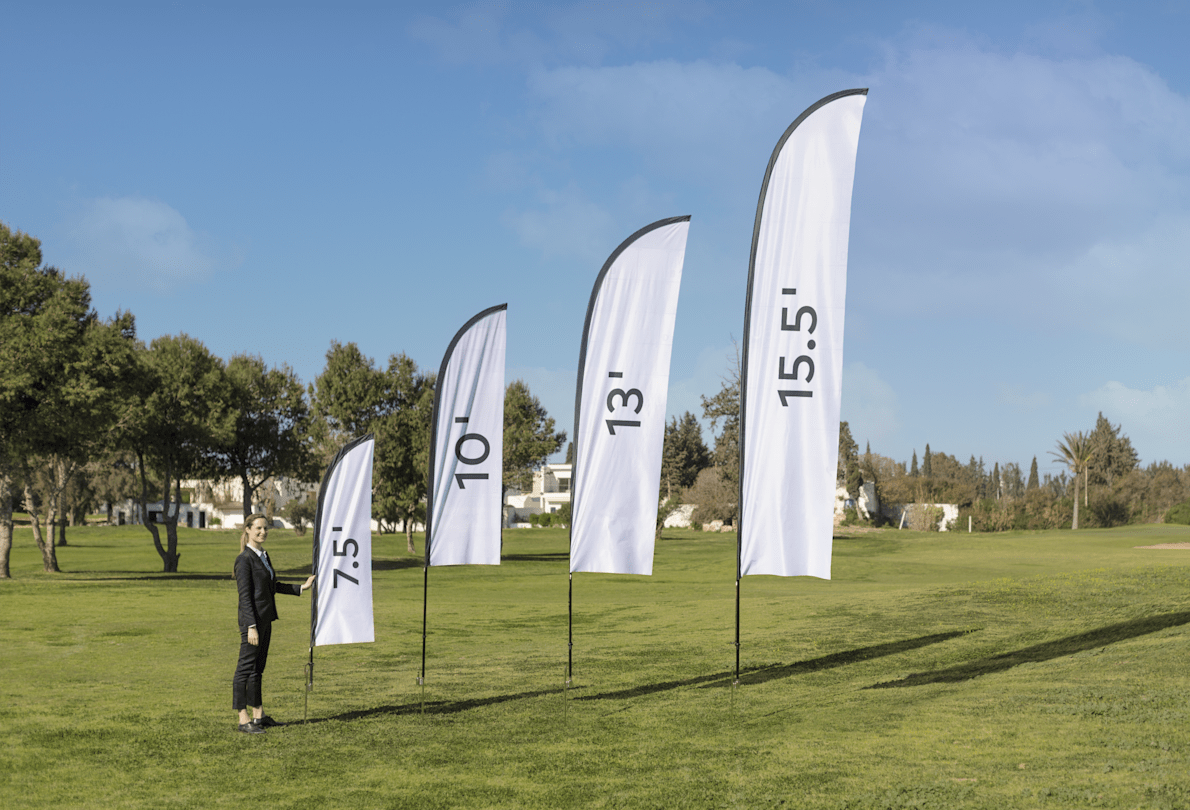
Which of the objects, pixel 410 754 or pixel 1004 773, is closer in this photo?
pixel 1004 773

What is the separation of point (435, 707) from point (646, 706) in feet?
9.12

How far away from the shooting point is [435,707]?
12.6m

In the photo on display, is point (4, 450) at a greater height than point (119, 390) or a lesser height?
lesser

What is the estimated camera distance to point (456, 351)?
44.6ft

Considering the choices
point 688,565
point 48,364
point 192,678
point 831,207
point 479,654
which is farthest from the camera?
point 688,565

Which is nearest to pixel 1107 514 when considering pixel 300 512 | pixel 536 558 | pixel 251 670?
pixel 536 558

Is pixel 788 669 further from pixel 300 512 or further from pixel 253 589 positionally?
pixel 300 512

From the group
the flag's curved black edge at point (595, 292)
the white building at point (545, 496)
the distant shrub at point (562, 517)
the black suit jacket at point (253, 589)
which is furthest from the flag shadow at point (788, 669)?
the white building at point (545, 496)

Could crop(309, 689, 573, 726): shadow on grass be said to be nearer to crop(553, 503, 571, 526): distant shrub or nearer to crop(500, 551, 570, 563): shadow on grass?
crop(500, 551, 570, 563): shadow on grass

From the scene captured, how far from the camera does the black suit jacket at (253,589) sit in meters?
10.4

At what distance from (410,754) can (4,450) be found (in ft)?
103

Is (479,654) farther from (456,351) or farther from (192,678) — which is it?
(456,351)

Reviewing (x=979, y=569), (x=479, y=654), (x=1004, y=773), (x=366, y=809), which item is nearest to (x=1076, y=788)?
(x=1004, y=773)

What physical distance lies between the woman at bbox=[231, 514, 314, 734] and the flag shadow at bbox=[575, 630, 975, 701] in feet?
14.1
